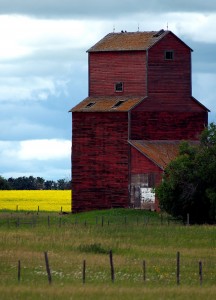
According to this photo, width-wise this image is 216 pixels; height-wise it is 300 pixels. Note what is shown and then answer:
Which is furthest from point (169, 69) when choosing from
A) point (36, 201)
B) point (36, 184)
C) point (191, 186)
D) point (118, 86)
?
point (36, 184)

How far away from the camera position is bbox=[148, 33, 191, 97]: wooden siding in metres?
84.6

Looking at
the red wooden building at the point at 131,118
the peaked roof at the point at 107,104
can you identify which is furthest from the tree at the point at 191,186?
the peaked roof at the point at 107,104

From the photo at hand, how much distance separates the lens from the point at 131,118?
83125mm

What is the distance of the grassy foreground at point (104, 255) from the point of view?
34656 millimetres

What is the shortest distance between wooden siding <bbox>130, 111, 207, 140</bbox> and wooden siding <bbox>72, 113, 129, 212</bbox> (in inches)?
35.0

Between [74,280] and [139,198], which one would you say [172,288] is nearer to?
[74,280]

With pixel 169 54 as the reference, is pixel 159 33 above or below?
above

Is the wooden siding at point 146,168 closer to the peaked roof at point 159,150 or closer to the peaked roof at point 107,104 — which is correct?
the peaked roof at point 159,150

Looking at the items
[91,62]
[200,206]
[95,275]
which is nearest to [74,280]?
[95,275]

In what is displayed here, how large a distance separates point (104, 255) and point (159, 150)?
1264 inches

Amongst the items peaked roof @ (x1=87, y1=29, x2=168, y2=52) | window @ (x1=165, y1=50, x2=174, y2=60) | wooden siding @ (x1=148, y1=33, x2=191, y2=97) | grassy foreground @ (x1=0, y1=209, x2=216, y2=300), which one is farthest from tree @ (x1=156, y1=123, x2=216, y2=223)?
peaked roof @ (x1=87, y1=29, x2=168, y2=52)

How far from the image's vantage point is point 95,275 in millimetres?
40562

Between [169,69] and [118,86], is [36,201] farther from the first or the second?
[169,69]

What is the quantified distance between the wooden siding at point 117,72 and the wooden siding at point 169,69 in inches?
23.6
